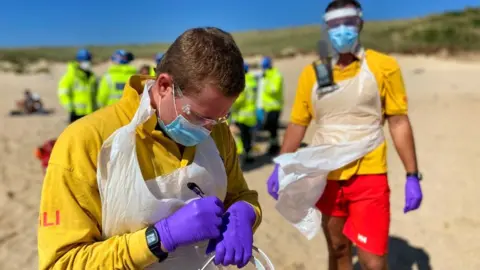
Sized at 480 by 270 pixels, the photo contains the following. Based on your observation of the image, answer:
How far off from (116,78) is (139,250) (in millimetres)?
5714

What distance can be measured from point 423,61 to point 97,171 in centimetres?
2444

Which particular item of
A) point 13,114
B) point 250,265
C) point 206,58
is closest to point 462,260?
point 250,265

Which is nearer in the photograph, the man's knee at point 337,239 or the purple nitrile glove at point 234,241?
the purple nitrile glove at point 234,241

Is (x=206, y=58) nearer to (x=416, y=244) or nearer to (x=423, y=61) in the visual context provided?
(x=416, y=244)

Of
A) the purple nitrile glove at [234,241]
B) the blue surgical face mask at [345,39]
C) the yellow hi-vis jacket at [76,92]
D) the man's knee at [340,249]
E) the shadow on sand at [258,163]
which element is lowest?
the shadow on sand at [258,163]

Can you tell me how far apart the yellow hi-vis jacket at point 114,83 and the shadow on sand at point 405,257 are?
3.93 metres

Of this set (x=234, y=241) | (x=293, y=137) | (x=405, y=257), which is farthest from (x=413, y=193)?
(x=234, y=241)

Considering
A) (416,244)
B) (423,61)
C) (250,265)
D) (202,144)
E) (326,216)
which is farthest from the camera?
(423,61)

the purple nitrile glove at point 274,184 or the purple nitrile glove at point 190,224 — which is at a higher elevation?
the purple nitrile glove at point 190,224

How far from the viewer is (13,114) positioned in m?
13.0

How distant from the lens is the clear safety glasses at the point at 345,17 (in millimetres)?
3178

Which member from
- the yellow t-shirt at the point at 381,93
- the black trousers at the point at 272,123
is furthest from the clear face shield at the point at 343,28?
the black trousers at the point at 272,123

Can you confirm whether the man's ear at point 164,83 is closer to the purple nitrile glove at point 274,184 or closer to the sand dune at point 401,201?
the purple nitrile glove at point 274,184

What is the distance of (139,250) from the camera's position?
4.91 feet
